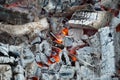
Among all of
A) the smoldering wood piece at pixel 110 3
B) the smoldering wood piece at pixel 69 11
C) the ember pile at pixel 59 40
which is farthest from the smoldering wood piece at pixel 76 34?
the smoldering wood piece at pixel 110 3

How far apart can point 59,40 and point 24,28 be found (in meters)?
0.71

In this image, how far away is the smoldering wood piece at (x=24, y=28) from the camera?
22.6 ft

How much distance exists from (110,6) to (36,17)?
150 cm

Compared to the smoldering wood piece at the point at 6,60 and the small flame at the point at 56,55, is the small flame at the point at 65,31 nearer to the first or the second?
the small flame at the point at 56,55

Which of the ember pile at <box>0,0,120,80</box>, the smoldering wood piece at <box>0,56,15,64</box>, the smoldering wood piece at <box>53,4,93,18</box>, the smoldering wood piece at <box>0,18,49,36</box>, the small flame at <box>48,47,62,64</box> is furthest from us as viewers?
the smoldering wood piece at <box>53,4,93,18</box>

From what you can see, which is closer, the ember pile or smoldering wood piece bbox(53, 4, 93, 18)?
the ember pile

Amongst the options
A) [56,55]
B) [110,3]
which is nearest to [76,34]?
[56,55]

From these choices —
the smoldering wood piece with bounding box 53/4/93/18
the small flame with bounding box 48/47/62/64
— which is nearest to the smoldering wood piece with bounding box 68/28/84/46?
the small flame with bounding box 48/47/62/64

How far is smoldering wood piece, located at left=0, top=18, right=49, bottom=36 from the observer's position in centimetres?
688

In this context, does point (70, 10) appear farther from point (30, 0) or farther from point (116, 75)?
point (116, 75)

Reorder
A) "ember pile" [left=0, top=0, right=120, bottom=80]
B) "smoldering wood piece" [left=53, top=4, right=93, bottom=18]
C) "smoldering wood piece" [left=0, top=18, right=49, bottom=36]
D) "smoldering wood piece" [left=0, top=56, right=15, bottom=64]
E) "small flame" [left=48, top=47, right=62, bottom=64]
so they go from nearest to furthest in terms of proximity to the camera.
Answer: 1. "smoldering wood piece" [left=0, top=56, right=15, bottom=64]
2. "ember pile" [left=0, top=0, right=120, bottom=80]
3. "small flame" [left=48, top=47, right=62, bottom=64]
4. "smoldering wood piece" [left=0, top=18, right=49, bottom=36]
5. "smoldering wood piece" [left=53, top=4, right=93, bottom=18]

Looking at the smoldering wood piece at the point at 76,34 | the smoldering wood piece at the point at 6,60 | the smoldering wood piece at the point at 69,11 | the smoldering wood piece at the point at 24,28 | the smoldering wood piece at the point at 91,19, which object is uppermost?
the smoldering wood piece at the point at 69,11

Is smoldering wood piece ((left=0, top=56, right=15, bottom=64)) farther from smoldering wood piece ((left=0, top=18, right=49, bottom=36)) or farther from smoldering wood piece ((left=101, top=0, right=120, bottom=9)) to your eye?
smoldering wood piece ((left=101, top=0, right=120, bottom=9))

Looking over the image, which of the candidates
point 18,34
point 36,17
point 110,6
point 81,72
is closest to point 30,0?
point 36,17
